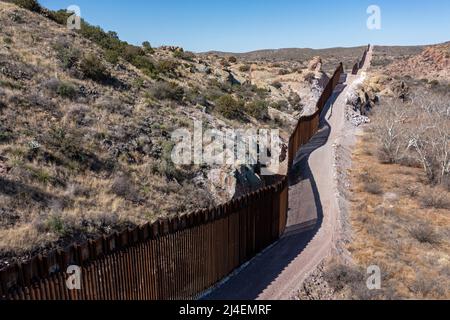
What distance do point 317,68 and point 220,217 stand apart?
147 feet

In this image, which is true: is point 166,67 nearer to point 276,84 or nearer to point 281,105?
point 281,105

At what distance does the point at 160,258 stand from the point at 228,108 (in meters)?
17.5

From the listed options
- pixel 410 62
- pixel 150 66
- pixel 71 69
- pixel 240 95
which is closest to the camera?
pixel 71 69

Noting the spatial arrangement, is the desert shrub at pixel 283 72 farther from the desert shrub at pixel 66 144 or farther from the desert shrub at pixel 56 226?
the desert shrub at pixel 56 226

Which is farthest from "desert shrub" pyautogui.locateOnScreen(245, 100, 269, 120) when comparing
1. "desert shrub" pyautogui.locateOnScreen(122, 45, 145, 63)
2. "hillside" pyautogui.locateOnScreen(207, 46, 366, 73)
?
"hillside" pyautogui.locateOnScreen(207, 46, 366, 73)

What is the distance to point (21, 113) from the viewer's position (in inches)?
557

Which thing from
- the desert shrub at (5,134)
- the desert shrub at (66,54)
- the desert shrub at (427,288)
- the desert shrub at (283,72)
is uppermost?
the desert shrub at (283,72)

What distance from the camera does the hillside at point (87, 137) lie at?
1044 centimetres

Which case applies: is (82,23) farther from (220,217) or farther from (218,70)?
(220,217)

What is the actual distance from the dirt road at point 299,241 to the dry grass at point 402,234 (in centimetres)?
97

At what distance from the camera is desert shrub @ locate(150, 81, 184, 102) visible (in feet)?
70.9

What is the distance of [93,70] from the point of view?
19.9 metres

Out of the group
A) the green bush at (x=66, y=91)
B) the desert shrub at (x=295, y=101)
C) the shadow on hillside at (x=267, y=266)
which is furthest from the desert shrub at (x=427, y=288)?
the desert shrub at (x=295, y=101)
